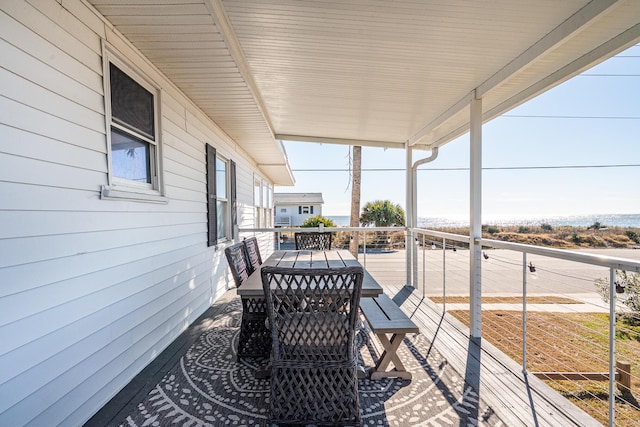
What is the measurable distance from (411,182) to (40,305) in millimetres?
4897

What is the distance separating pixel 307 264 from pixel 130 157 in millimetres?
1751

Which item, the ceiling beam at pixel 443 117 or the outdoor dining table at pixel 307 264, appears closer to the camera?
the outdoor dining table at pixel 307 264

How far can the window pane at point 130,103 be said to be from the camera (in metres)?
2.19

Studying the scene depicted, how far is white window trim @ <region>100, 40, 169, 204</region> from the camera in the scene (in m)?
2.04

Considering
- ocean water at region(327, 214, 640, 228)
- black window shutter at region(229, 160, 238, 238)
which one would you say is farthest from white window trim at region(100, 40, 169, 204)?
ocean water at region(327, 214, 640, 228)

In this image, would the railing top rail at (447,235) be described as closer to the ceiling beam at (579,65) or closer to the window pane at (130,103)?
the ceiling beam at (579,65)

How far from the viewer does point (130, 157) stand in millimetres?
2410

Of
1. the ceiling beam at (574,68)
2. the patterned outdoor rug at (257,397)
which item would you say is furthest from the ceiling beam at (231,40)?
the ceiling beam at (574,68)

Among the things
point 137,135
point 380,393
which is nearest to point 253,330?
point 380,393

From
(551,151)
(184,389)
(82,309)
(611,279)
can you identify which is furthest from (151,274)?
(551,151)

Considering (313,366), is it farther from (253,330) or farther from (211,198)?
(211,198)

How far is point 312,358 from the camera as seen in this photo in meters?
1.75

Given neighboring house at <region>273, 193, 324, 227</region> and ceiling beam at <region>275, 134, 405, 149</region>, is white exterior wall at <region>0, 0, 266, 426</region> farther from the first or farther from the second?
neighboring house at <region>273, 193, 324, 227</region>

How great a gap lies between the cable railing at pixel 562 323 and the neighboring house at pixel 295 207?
18.0m
